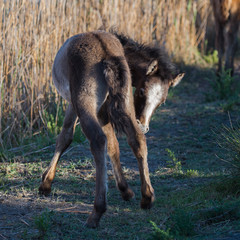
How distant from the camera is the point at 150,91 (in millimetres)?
4082

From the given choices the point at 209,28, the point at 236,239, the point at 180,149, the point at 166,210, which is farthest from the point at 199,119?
the point at 209,28

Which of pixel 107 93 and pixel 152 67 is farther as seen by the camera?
pixel 152 67

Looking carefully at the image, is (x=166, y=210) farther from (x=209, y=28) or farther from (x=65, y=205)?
(x=209, y=28)

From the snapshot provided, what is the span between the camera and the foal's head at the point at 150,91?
13.2 feet

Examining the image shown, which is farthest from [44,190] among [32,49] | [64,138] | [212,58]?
[212,58]

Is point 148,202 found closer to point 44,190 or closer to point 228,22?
point 44,190

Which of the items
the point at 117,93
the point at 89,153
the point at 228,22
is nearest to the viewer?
the point at 117,93

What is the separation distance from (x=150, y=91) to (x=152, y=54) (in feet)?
1.74

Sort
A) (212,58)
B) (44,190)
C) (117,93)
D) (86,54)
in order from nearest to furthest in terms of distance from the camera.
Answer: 1. (117,93)
2. (86,54)
3. (44,190)
4. (212,58)

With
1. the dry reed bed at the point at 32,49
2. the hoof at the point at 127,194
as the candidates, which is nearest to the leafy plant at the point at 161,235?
the hoof at the point at 127,194

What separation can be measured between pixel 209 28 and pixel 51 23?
738cm

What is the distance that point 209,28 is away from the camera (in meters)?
12.3

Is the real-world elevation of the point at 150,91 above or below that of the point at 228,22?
below

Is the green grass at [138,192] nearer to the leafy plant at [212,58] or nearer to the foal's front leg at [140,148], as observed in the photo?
the foal's front leg at [140,148]
